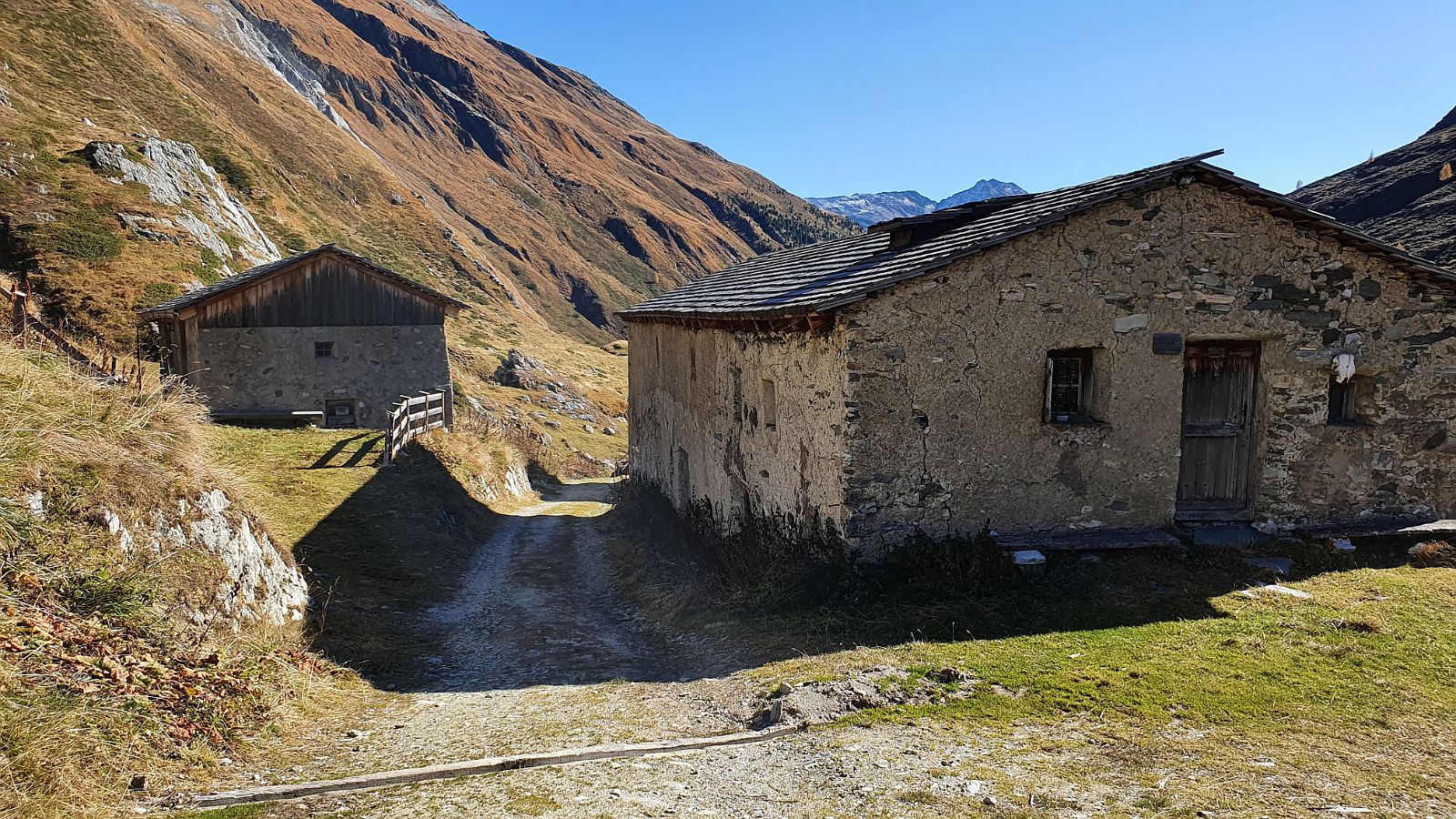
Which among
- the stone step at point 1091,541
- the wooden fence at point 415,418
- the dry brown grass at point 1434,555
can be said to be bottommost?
the dry brown grass at point 1434,555

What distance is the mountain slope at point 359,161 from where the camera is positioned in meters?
31.1

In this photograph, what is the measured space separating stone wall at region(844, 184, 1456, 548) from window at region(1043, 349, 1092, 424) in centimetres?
20

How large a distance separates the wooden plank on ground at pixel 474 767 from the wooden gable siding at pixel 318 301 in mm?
19100

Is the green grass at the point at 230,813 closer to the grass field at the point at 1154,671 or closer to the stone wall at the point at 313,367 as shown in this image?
the grass field at the point at 1154,671

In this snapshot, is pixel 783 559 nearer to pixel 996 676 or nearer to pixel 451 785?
pixel 996 676

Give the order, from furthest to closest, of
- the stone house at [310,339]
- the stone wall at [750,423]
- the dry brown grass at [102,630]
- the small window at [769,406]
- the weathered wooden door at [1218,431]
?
1. the stone house at [310,339]
2. the small window at [769,406]
3. the weathered wooden door at [1218,431]
4. the stone wall at [750,423]
5. the dry brown grass at [102,630]

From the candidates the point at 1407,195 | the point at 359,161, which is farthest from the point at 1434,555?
the point at 359,161

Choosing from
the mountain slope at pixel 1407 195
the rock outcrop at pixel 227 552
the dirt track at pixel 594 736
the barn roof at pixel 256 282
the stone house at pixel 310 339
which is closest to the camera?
the dirt track at pixel 594 736

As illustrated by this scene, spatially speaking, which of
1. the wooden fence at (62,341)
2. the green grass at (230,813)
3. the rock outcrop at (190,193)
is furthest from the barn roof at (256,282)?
the green grass at (230,813)

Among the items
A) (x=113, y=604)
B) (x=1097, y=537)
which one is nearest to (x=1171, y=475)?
(x=1097, y=537)

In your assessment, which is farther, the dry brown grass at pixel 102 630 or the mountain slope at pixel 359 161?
the mountain slope at pixel 359 161

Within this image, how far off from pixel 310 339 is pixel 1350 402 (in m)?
22.3

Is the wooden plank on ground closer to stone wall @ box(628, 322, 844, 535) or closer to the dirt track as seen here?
the dirt track

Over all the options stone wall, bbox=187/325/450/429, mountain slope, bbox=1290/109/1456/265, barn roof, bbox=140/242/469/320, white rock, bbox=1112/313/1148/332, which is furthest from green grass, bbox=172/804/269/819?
mountain slope, bbox=1290/109/1456/265
